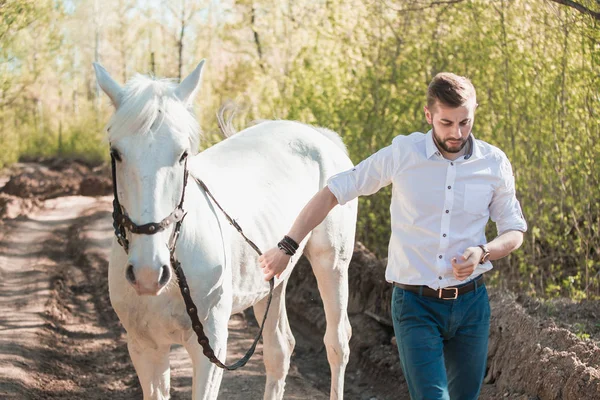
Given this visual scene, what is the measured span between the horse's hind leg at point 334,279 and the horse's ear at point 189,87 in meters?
1.97

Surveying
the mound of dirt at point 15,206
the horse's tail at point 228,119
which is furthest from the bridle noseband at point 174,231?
the mound of dirt at point 15,206

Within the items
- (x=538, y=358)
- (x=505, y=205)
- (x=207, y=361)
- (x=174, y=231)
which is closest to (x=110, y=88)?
(x=174, y=231)

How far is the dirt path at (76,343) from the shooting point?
6668 mm

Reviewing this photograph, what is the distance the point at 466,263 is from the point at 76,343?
590 centimetres

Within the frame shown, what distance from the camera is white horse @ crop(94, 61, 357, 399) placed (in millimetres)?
3484

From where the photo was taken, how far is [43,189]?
836 inches

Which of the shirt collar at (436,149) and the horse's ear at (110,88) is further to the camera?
the horse's ear at (110,88)

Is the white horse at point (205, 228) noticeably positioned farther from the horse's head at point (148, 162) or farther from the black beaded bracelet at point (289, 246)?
the black beaded bracelet at point (289, 246)

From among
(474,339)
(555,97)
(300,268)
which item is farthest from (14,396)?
(555,97)

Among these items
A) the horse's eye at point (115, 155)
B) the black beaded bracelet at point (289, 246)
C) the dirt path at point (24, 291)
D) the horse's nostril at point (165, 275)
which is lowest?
the dirt path at point (24, 291)

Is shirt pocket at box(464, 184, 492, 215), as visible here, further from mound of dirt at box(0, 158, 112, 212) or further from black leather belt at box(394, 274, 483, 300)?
mound of dirt at box(0, 158, 112, 212)

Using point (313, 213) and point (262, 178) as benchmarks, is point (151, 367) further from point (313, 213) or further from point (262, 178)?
point (262, 178)

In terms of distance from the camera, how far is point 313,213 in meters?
3.57

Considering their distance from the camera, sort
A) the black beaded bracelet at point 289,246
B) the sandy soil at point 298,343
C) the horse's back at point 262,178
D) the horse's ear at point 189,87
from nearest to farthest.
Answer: the black beaded bracelet at point 289,246, the horse's ear at point 189,87, the horse's back at point 262,178, the sandy soil at point 298,343
